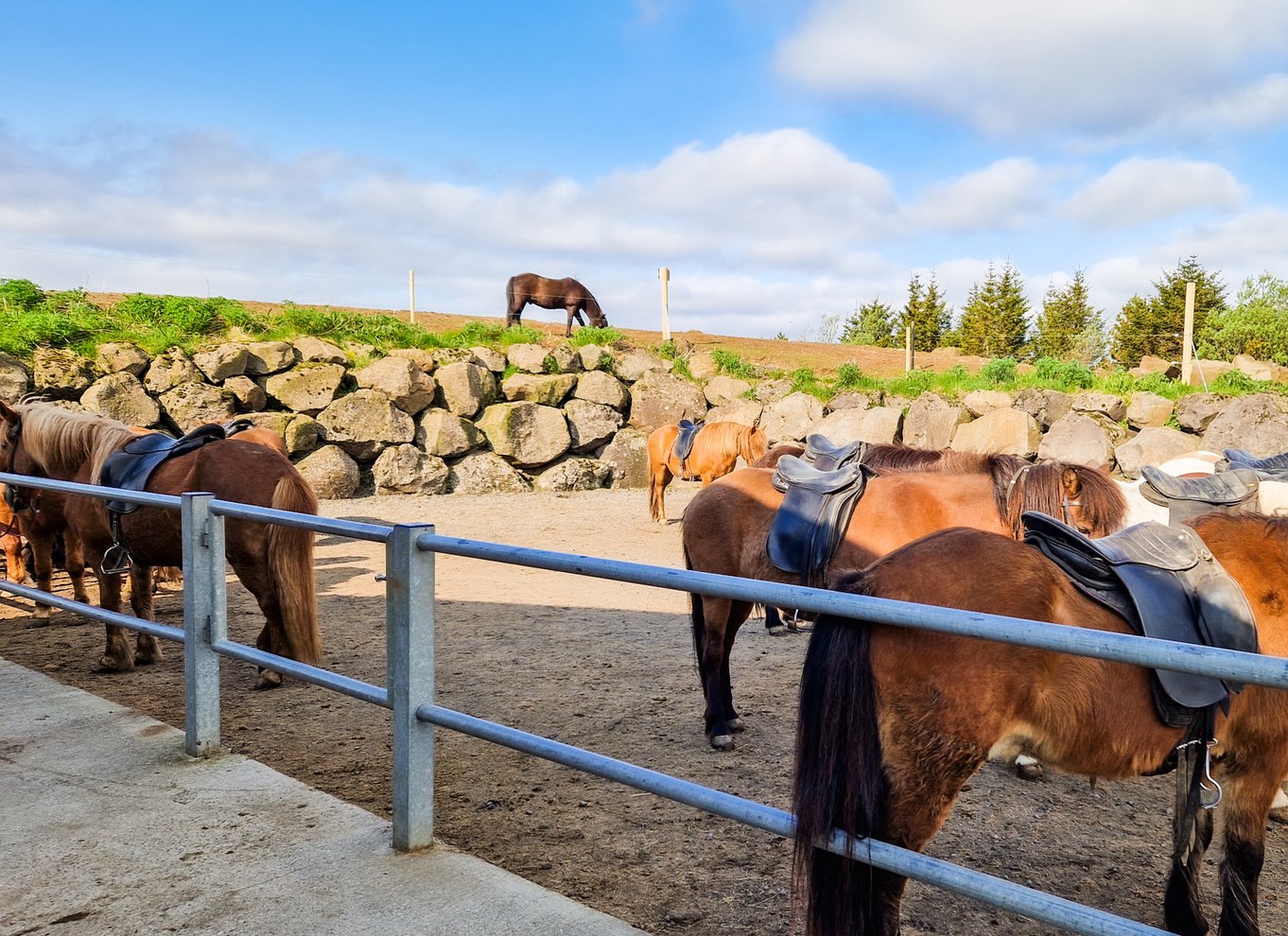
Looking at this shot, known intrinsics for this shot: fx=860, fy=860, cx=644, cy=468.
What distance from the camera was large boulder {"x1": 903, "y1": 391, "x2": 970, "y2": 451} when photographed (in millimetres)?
15172

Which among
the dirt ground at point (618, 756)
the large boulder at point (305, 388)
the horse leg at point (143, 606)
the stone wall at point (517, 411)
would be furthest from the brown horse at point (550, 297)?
the horse leg at point (143, 606)

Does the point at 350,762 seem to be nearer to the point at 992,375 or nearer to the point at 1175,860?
the point at 1175,860

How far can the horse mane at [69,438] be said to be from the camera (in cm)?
554

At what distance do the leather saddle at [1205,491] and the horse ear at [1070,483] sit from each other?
41cm

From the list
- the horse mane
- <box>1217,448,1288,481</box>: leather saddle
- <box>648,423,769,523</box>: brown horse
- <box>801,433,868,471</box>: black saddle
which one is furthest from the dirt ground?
<box>648,423,769,523</box>: brown horse

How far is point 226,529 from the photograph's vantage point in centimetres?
474

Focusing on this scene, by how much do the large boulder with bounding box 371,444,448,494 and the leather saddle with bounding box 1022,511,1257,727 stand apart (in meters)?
12.7

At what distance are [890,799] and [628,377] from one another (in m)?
15.6

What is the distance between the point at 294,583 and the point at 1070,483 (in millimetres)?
3963

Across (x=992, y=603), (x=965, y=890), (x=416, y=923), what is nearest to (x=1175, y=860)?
(x=992, y=603)

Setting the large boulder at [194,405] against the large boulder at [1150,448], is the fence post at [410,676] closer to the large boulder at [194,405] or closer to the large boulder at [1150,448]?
the large boulder at [194,405]

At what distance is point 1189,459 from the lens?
20.1 feet

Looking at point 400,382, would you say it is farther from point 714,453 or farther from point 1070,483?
point 1070,483

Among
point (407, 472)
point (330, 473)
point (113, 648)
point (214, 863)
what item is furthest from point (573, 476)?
point (214, 863)
